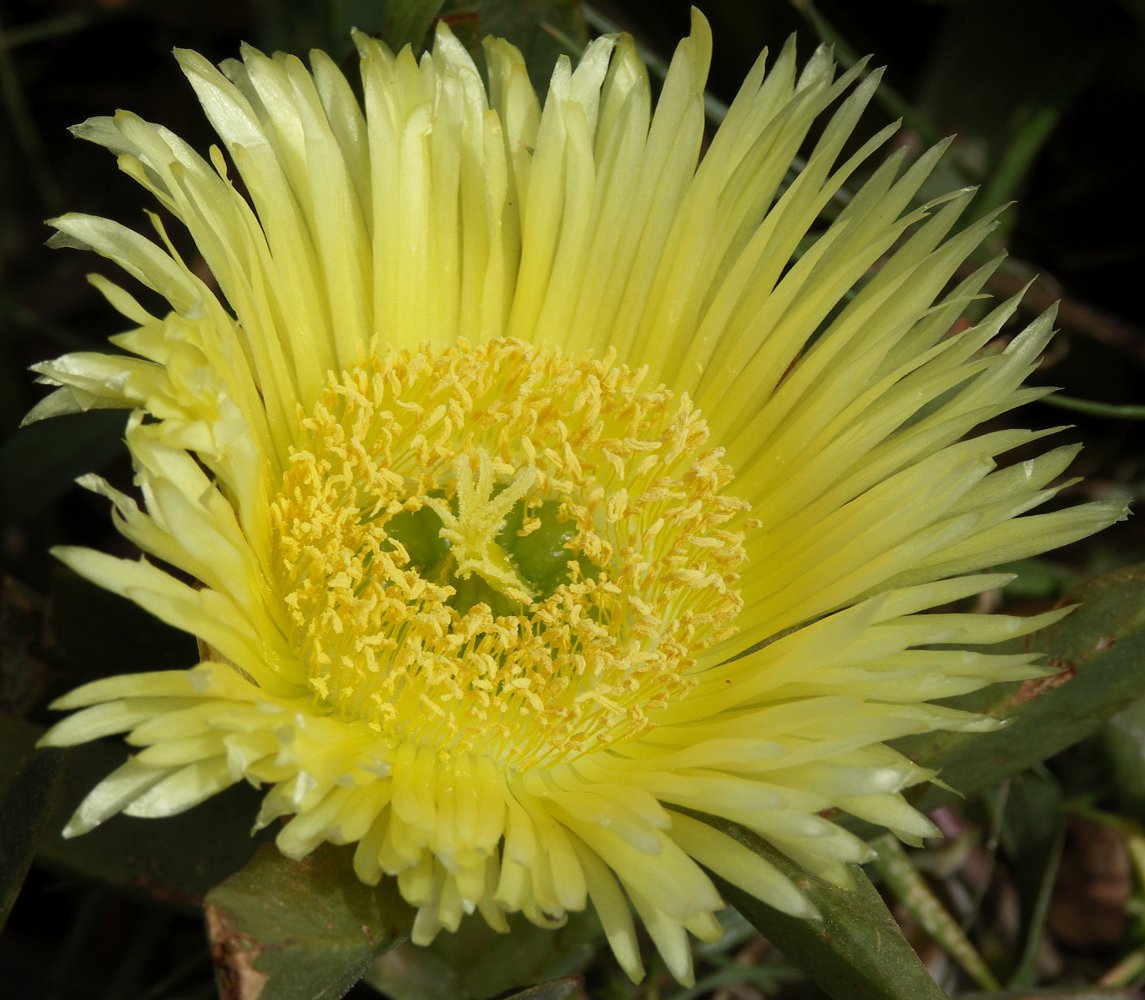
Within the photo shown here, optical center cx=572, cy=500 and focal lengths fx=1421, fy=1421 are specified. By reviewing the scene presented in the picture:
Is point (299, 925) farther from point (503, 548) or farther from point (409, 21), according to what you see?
point (409, 21)

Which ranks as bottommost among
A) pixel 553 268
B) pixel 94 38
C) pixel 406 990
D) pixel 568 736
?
pixel 406 990

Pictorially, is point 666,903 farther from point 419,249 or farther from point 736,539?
point 419,249

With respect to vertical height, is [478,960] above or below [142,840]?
below

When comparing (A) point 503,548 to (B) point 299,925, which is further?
(A) point 503,548

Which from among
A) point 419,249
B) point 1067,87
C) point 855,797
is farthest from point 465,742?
point 1067,87

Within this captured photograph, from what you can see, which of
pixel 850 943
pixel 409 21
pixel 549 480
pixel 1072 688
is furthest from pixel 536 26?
pixel 850 943

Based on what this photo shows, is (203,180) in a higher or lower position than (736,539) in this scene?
higher
